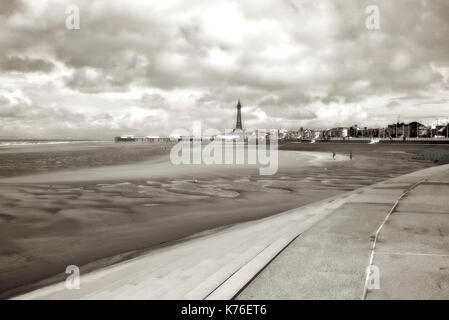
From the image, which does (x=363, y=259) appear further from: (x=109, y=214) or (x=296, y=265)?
(x=109, y=214)

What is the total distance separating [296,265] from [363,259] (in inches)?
56.4

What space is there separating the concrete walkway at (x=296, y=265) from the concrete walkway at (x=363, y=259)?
0.02 m

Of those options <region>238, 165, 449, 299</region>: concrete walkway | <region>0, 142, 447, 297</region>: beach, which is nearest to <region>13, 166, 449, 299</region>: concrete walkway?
<region>238, 165, 449, 299</region>: concrete walkway

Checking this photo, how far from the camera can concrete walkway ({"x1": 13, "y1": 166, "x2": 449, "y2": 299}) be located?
216 inches

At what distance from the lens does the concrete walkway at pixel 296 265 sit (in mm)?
5480

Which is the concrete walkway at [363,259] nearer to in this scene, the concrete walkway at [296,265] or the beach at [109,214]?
the concrete walkway at [296,265]

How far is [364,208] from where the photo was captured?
12328 mm

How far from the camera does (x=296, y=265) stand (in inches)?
253

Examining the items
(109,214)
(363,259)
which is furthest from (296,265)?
(109,214)

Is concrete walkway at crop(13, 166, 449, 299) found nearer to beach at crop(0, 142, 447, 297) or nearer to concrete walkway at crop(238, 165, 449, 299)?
concrete walkway at crop(238, 165, 449, 299)

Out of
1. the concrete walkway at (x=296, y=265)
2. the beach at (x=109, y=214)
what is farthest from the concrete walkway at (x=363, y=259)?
the beach at (x=109, y=214)

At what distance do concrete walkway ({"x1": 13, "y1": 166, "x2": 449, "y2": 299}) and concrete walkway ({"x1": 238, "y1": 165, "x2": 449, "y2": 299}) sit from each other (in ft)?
0.05
